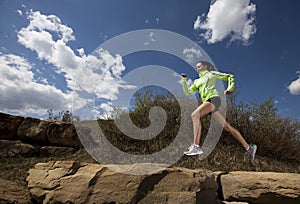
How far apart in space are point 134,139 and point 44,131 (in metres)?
2.09

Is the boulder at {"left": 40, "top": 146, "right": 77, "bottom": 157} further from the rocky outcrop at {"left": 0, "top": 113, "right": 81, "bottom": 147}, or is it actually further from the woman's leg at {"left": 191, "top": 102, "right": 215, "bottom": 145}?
the woman's leg at {"left": 191, "top": 102, "right": 215, "bottom": 145}

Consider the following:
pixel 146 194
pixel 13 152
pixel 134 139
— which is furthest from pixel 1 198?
pixel 134 139

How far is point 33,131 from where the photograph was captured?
5.31m

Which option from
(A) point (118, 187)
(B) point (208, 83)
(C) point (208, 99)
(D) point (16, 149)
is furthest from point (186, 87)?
(D) point (16, 149)

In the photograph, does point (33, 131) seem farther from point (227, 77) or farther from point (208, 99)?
point (227, 77)

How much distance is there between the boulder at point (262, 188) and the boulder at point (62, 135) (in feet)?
11.2

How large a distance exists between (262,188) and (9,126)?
516 cm

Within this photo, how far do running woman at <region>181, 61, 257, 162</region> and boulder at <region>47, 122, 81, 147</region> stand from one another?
2746 mm

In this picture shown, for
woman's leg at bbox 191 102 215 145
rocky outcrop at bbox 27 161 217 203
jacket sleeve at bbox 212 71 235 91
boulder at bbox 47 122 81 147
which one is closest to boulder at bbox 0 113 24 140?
boulder at bbox 47 122 81 147

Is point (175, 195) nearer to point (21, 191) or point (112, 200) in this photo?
point (112, 200)

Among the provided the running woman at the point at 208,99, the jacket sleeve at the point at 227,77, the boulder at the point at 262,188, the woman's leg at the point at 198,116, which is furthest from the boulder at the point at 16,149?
the jacket sleeve at the point at 227,77

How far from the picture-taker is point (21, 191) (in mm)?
2986

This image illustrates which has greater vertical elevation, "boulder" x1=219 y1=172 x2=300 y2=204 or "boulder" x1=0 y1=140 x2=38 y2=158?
"boulder" x1=0 y1=140 x2=38 y2=158

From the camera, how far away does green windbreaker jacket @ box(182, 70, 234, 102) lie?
4.25 m
